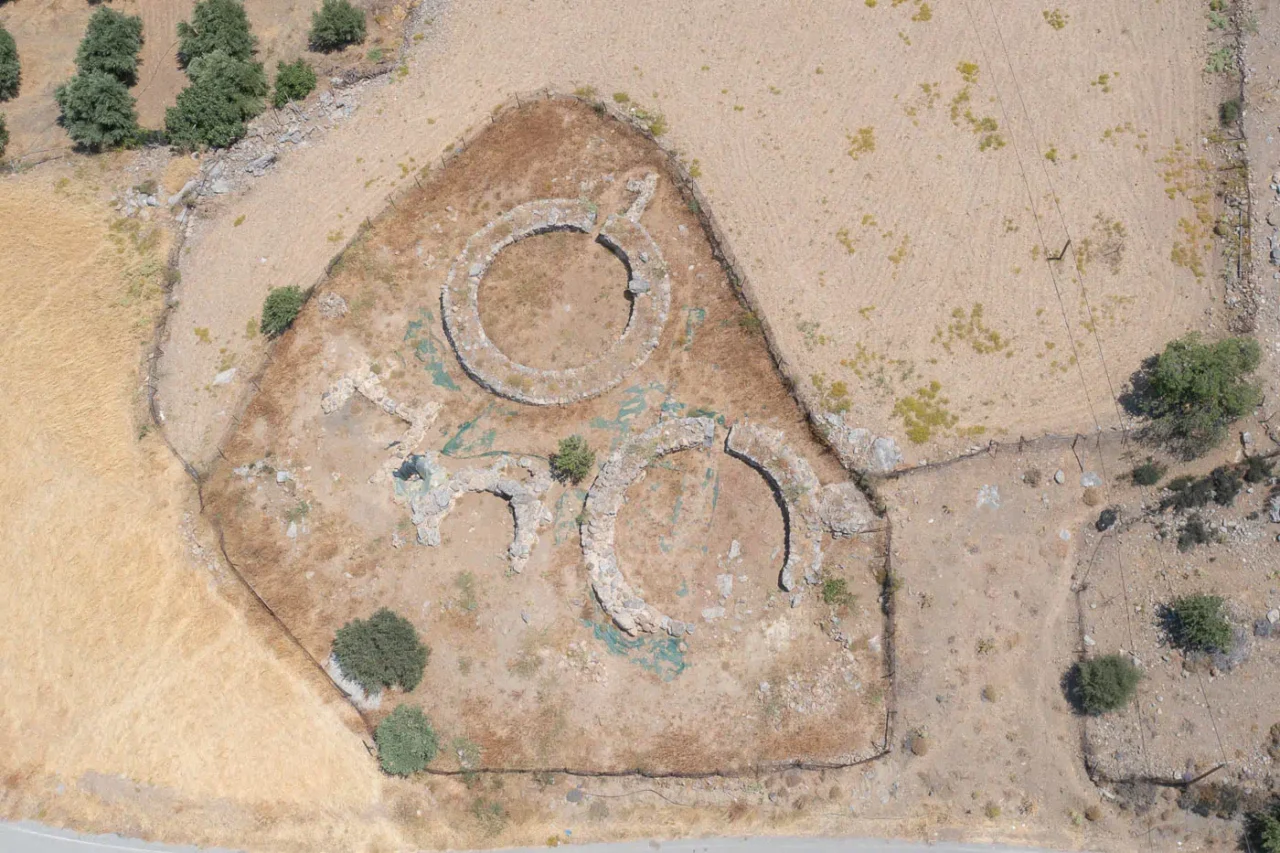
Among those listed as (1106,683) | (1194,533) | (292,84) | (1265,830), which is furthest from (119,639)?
(1265,830)

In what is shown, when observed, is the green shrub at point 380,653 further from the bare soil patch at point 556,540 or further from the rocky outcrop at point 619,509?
the rocky outcrop at point 619,509

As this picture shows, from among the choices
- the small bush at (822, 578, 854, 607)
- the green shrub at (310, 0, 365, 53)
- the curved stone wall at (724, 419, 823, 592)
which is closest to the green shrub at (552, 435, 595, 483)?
the curved stone wall at (724, 419, 823, 592)

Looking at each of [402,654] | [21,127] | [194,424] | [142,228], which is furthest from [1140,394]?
[21,127]

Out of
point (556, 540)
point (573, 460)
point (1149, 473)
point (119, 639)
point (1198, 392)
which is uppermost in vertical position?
point (1198, 392)

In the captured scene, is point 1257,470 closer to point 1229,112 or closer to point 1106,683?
point 1106,683

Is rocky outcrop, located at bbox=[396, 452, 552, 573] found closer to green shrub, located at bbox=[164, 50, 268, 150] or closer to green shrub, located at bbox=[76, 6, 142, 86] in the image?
green shrub, located at bbox=[164, 50, 268, 150]

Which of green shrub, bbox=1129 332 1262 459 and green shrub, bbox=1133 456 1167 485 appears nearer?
green shrub, bbox=1129 332 1262 459
